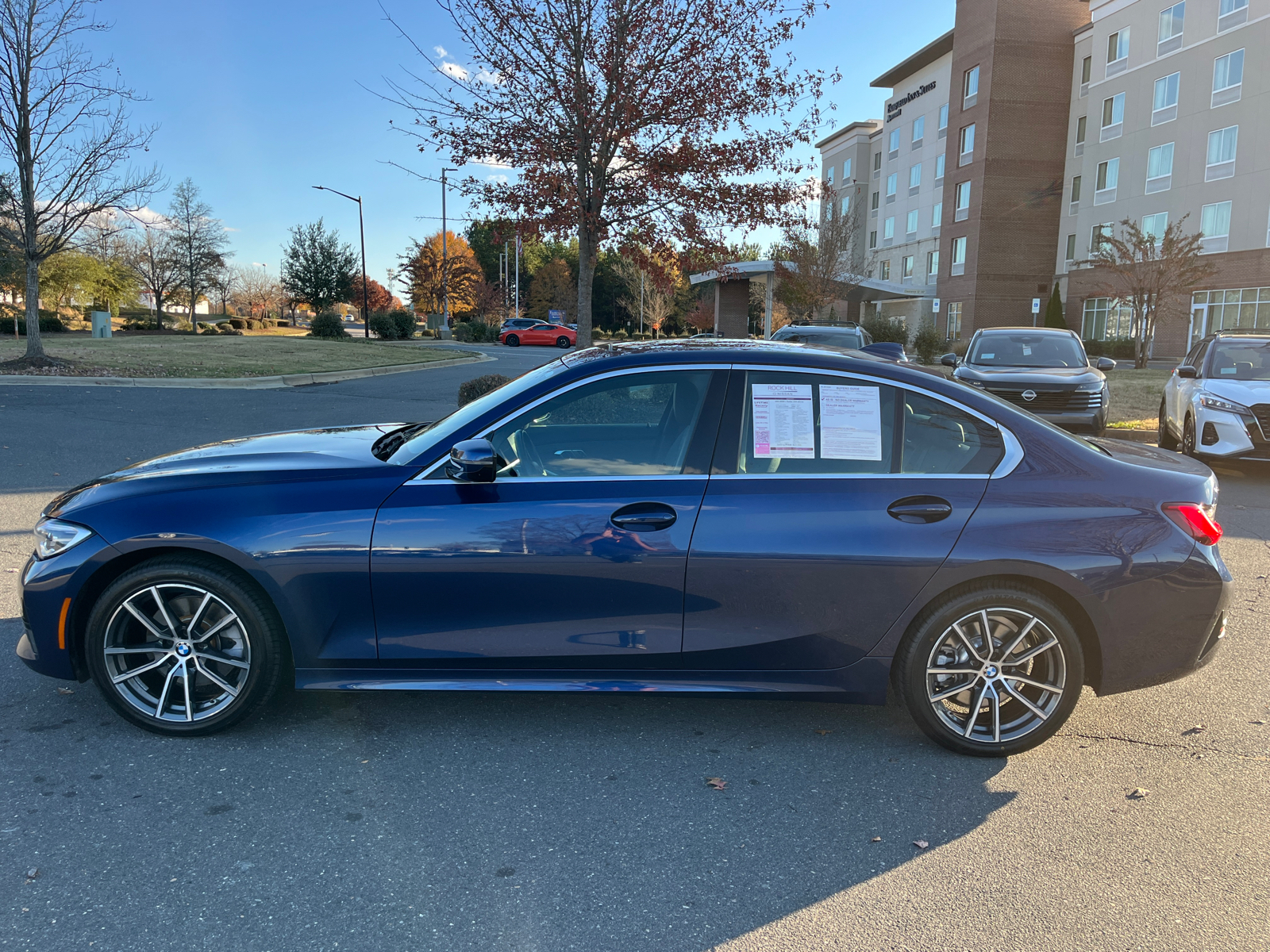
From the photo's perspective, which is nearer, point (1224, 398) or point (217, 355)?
point (1224, 398)

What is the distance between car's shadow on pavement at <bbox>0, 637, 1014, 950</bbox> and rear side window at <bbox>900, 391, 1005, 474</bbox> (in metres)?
1.19

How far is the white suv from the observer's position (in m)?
10.0

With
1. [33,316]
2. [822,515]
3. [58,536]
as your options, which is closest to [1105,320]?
[33,316]

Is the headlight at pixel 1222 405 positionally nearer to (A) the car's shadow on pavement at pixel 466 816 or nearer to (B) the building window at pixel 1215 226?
(A) the car's shadow on pavement at pixel 466 816

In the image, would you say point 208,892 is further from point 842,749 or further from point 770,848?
point 842,749

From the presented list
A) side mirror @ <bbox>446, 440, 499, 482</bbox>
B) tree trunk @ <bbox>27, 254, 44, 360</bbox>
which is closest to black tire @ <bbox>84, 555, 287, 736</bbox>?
side mirror @ <bbox>446, 440, 499, 482</bbox>

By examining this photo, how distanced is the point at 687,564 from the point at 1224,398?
957 cm

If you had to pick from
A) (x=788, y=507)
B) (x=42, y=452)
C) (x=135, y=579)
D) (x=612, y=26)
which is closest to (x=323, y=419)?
(x=42, y=452)

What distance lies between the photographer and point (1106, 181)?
4384cm

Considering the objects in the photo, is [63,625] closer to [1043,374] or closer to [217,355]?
[1043,374]

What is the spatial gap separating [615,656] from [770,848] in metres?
0.90

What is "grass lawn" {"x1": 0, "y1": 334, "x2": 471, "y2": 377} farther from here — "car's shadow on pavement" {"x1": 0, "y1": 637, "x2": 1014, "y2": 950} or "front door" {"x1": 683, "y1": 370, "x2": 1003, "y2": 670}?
"front door" {"x1": 683, "y1": 370, "x2": 1003, "y2": 670}

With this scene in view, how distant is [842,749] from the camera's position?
369cm

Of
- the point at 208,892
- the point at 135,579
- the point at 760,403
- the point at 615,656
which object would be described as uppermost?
the point at 760,403
